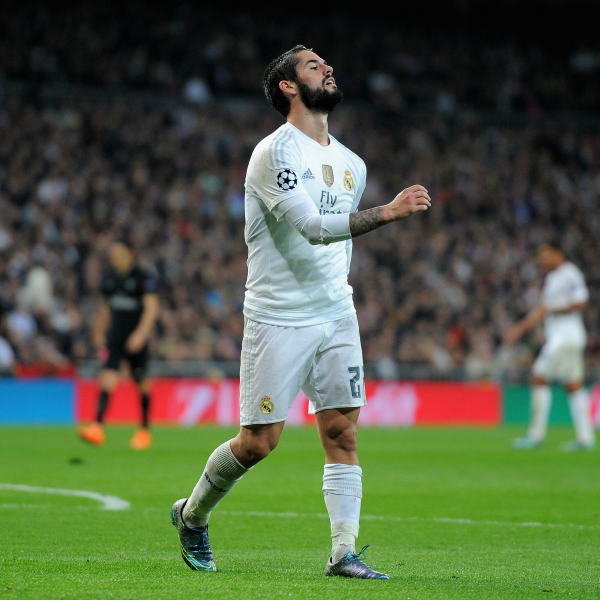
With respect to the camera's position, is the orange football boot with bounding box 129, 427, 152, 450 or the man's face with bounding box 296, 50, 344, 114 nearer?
the man's face with bounding box 296, 50, 344, 114

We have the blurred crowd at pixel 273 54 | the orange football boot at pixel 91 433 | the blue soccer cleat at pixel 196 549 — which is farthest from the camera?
the blurred crowd at pixel 273 54

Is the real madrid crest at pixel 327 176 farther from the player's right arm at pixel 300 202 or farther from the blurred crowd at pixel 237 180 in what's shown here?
the blurred crowd at pixel 237 180

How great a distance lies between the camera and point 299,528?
5961 millimetres

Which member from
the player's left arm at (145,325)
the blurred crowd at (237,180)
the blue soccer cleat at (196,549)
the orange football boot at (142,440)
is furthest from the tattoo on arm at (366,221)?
the blurred crowd at (237,180)

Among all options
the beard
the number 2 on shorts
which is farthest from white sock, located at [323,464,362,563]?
the beard

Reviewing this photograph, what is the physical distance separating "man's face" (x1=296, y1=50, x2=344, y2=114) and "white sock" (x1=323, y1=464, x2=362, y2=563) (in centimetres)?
161

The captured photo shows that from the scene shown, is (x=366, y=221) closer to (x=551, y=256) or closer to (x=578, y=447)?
(x=551, y=256)

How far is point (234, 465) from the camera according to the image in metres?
4.47

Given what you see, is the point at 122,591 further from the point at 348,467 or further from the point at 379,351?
the point at 379,351

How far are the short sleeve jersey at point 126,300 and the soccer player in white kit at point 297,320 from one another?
6865mm

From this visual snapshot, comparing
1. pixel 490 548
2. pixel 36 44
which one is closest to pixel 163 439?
pixel 490 548

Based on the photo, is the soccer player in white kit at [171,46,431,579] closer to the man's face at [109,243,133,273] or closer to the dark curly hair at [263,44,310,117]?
the dark curly hair at [263,44,310,117]

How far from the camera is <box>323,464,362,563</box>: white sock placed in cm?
437

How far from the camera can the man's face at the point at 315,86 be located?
4590mm
